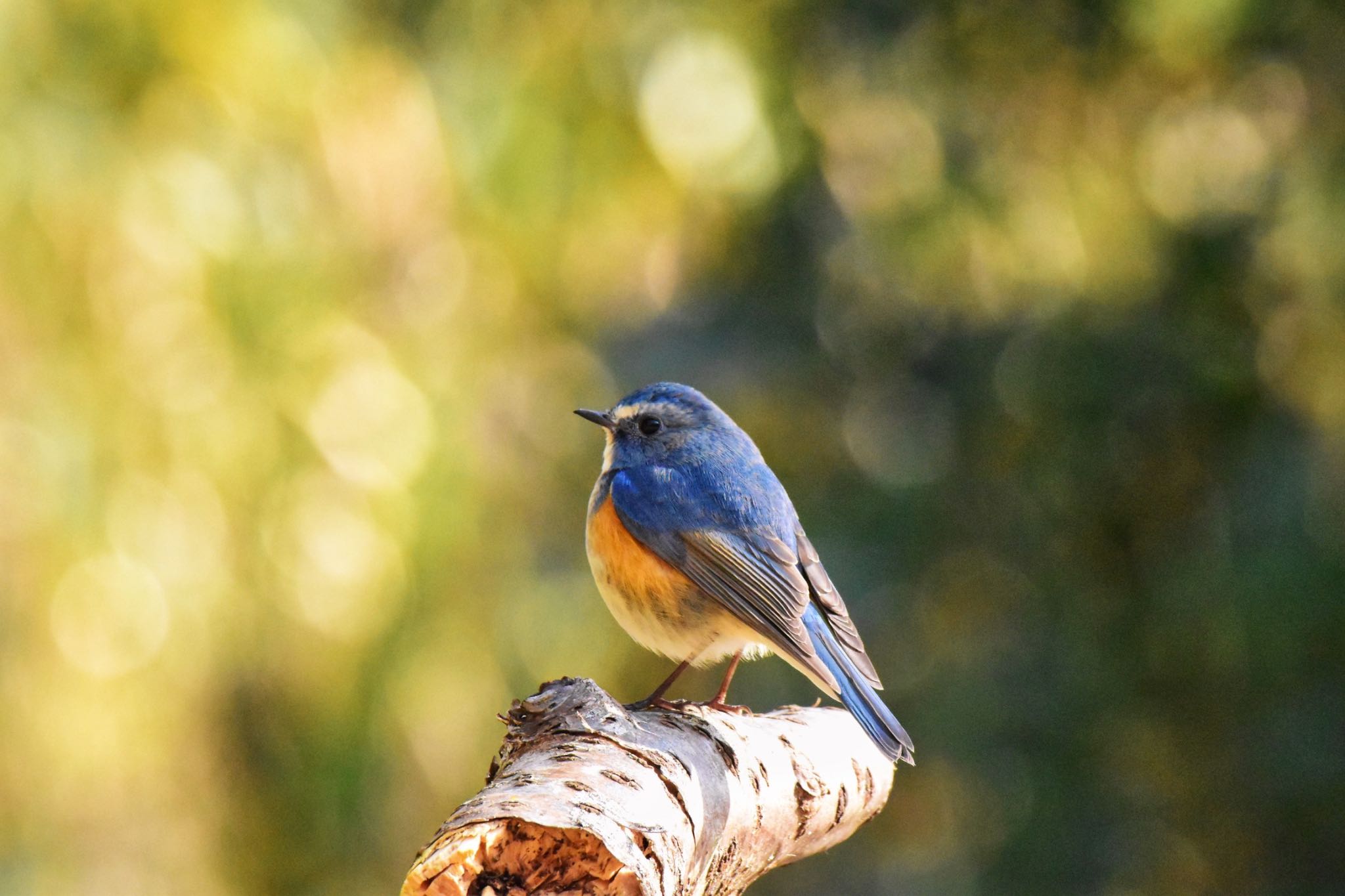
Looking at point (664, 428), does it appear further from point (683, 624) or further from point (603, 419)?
point (683, 624)

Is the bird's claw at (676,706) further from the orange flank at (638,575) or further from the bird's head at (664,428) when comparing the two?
the bird's head at (664,428)

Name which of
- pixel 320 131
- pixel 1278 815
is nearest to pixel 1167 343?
pixel 1278 815

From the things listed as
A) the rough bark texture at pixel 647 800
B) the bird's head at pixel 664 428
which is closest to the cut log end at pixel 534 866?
the rough bark texture at pixel 647 800

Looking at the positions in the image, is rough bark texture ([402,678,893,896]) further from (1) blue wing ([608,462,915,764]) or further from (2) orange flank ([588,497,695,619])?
(2) orange flank ([588,497,695,619])

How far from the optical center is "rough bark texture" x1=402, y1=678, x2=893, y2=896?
1.67 metres

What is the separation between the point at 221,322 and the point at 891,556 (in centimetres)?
319

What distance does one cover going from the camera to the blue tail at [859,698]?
2600 millimetres

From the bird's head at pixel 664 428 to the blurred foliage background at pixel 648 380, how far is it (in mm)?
1197

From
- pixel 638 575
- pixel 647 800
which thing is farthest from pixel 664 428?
pixel 647 800

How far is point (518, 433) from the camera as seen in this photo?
5984mm

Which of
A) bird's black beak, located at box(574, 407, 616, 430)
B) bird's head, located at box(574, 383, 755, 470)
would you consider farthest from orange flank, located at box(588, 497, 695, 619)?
bird's black beak, located at box(574, 407, 616, 430)

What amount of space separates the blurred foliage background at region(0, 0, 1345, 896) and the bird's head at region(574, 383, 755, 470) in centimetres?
120

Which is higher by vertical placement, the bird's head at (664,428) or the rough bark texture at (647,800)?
the bird's head at (664,428)

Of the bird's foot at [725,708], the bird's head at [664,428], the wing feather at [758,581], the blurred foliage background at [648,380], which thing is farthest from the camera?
the blurred foliage background at [648,380]
